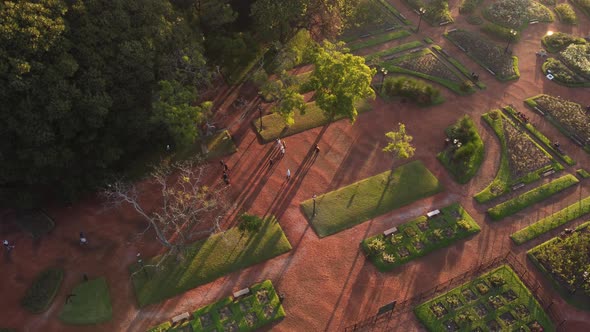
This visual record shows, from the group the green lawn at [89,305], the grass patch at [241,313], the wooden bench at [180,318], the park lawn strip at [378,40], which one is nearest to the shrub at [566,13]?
the park lawn strip at [378,40]

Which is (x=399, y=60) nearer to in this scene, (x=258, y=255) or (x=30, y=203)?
(x=258, y=255)

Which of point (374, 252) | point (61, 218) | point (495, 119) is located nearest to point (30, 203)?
point (61, 218)

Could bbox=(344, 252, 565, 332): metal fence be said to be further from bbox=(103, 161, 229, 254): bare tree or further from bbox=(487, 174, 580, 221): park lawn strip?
bbox=(103, 161, 229, 254): bare tree

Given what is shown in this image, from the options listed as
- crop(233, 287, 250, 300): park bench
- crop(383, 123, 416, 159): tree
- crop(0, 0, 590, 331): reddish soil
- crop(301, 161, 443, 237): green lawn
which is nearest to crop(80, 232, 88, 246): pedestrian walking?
crop(0, 0, 590, 331): reddish soil

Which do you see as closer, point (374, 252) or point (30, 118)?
point (30, 118)

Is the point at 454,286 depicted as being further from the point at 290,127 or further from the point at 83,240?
the point at 83,240
